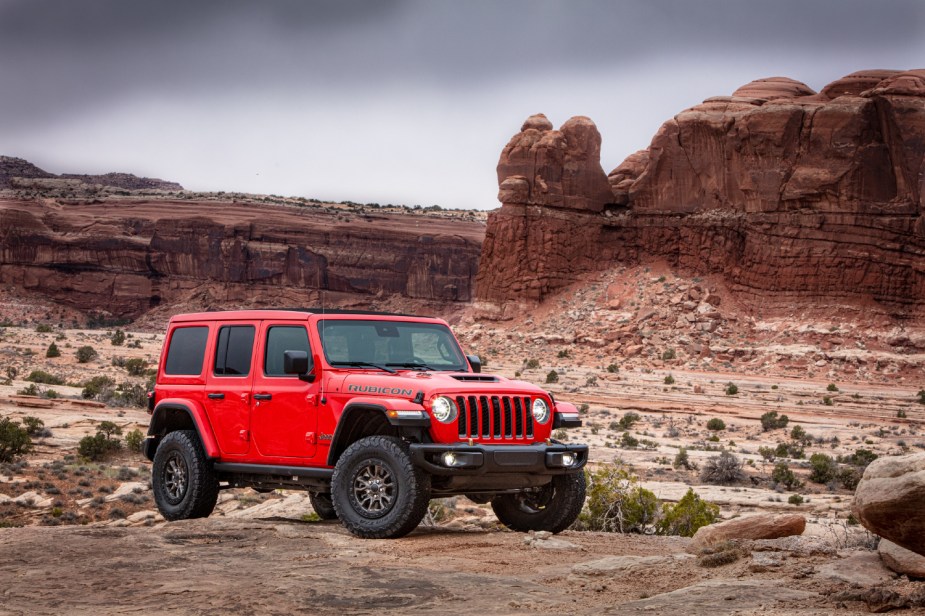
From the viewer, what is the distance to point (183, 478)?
38.3 ft

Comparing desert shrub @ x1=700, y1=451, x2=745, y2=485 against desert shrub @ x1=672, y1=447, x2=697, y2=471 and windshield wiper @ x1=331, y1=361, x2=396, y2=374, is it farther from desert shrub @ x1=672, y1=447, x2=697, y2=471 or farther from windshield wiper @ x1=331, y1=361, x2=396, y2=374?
windshield wiper @ x1=331, y1=361, x2=396, y2=374

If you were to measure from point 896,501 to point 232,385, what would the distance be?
7.17 meters

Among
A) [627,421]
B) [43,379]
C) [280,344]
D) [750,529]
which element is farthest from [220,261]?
[750,529]

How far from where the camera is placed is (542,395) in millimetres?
10359

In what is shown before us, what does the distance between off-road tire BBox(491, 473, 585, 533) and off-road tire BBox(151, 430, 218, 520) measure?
3309 millimetres

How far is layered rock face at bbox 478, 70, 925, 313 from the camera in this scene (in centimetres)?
5766

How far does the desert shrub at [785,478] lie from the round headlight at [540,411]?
496 inches

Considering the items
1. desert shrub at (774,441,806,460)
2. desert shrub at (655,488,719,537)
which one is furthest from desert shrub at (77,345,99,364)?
desert shrub at (655,488,719,537)

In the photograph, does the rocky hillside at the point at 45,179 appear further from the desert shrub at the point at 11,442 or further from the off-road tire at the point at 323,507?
the off-road tire at the point at 323,507

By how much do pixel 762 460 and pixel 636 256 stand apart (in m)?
44.5

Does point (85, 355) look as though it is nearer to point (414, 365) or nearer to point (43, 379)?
point (43, 379)

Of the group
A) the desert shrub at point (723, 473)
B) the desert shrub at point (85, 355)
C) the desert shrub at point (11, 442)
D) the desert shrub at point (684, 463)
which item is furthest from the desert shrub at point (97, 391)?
the desert shrub at point (723, 473)

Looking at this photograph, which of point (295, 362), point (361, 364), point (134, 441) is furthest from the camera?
point (134, 441)

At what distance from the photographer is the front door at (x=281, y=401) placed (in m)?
10.5
